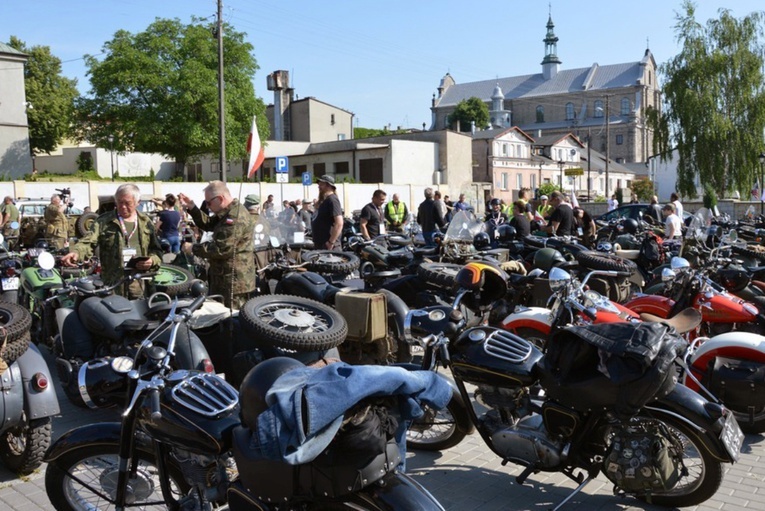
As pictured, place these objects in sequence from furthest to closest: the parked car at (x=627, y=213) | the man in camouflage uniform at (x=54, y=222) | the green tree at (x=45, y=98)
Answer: the green tree at (x=45, y=98) < the parked car at (x=627, y=213) < the man in camouflage uniform at (x=54, y=222)

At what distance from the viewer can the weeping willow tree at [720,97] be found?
34438mm

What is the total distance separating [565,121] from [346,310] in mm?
105316

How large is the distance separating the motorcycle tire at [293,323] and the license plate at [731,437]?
8.18 feet

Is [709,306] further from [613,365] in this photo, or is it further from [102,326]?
[102,326]

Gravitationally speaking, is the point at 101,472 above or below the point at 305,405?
below

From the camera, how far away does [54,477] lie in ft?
11.4

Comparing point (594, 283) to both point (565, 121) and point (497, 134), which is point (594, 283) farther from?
point (565, 121)

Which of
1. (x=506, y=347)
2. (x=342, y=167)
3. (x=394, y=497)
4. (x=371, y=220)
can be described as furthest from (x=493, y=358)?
(x=342, y=167)

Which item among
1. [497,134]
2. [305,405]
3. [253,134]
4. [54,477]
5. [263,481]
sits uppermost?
[497,134]

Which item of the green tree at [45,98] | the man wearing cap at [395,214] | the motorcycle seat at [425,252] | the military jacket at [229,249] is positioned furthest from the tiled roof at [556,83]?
Result: the military jacket at [229,249]

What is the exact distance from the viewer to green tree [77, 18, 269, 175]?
42438 millimetres

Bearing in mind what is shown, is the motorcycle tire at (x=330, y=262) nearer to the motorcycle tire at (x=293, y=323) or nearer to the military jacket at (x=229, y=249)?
the military jacket at (x=229, y=249)

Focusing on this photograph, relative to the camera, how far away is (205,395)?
2.93 meters

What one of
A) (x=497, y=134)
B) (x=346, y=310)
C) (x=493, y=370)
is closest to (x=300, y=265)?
(x=346, y=310)
